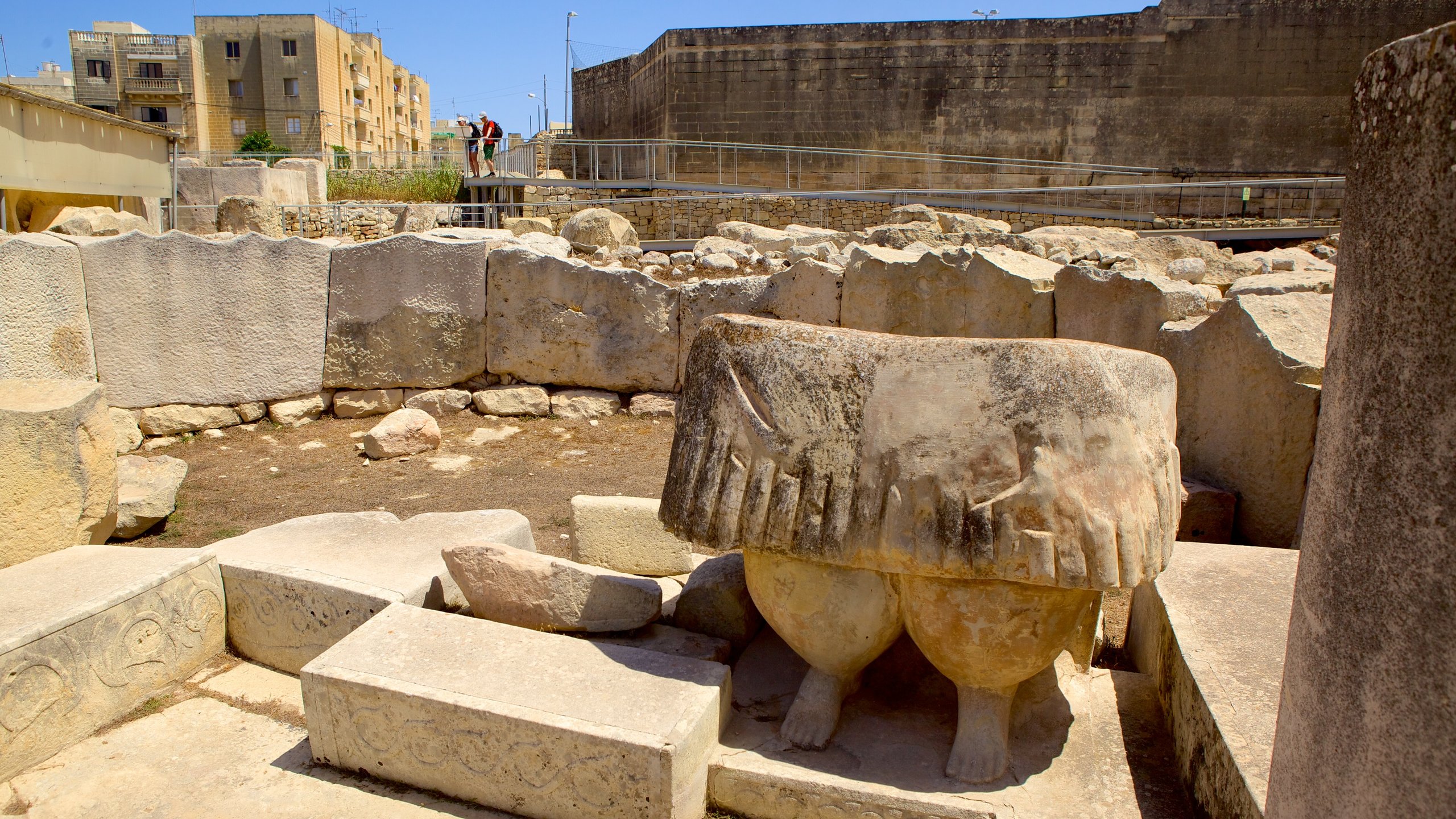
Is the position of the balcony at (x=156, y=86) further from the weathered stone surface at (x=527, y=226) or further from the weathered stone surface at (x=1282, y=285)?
the weathered stone surface at (x=1282, y=285)

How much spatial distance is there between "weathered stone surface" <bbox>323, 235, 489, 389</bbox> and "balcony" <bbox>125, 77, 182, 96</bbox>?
1509 inches

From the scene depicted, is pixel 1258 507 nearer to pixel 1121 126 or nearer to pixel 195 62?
pixel 1121 126

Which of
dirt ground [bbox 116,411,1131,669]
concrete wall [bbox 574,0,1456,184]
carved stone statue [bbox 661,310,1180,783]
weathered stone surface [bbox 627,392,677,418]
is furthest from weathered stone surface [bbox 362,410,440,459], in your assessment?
concrete wall [bbox 574,0,1456,184]

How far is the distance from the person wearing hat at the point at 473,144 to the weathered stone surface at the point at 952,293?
11.3m

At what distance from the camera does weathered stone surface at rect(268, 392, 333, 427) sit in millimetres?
6645

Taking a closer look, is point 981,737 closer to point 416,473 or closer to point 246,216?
point 416,473

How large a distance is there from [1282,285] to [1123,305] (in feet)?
2.46

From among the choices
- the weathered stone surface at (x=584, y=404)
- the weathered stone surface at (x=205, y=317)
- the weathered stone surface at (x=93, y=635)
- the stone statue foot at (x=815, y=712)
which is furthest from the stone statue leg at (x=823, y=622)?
the weathered stone surface at (x=205, y=317)

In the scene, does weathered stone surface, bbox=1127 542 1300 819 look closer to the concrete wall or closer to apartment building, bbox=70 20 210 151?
the concrete wall

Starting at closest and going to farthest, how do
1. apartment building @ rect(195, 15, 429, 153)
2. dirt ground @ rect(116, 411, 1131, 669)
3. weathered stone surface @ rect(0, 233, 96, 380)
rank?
dirt ground @ rect(116, 411, 1131, 669), weathered stone surface @ rect(0, 233, 96, 380), apartment building @ rect(195, 15, 429, 153)

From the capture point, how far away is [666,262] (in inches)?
309

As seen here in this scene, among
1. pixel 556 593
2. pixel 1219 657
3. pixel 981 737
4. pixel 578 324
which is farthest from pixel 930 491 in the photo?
pixel 578 324

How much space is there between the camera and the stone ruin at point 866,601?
3.82 ft

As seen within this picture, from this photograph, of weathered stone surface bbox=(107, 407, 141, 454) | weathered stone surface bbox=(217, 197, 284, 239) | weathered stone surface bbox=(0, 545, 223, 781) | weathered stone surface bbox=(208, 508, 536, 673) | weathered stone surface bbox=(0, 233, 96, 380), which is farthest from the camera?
weathered stone surface bbox=(217, 197, 284, 239)
